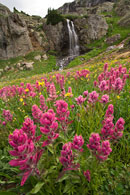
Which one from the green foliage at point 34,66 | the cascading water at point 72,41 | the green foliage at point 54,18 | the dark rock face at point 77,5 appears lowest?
the green foliage at point 34,66

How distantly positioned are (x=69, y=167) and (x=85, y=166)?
1.09ft

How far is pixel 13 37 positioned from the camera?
30.5m

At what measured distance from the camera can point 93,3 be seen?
74062mm

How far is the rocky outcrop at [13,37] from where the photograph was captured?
2951cm

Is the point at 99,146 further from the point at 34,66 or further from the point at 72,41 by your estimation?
the point at 72,41

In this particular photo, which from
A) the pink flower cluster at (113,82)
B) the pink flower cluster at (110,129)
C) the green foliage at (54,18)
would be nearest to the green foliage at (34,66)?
the green foliage at (54,18)

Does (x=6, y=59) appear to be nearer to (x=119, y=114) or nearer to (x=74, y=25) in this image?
(x=74, y=25)

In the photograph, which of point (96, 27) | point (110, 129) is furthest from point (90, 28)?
point (110, 129)

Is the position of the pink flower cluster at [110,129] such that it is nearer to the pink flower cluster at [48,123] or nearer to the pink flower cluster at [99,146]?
the pink flower cluster at [99,146]

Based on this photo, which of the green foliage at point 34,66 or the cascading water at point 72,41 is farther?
the cascading water at point 72,41

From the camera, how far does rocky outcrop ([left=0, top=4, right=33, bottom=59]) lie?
29.5 m

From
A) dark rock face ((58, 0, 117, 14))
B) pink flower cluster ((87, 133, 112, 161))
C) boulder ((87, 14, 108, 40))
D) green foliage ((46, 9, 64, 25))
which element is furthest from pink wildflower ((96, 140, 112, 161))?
dark rock face ((58, 0, 117, 14))

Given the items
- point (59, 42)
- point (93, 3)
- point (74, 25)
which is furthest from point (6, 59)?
point (93, 3)

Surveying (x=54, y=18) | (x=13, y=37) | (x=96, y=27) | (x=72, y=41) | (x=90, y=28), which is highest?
(x=54, y=18)
